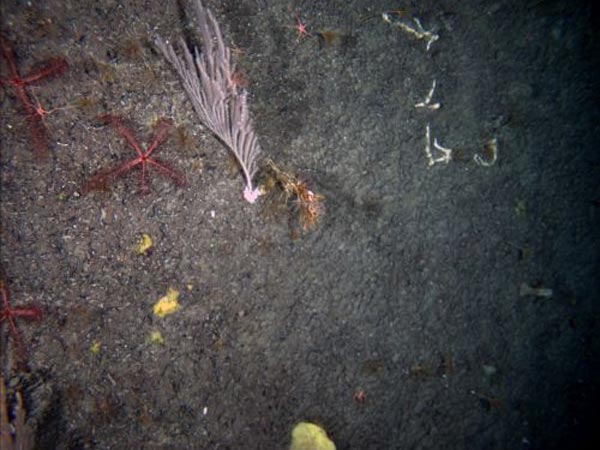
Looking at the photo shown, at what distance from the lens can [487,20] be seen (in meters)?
3.36

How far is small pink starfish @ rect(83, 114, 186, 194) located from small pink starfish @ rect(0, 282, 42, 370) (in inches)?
33.8

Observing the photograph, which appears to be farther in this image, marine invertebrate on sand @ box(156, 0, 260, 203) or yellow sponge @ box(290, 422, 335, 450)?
yellow sponge @ box(290, 422, 335, 450)

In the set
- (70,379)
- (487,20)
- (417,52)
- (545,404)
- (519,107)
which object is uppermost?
(487,20)

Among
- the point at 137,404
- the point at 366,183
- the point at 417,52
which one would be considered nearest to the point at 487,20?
the point at 417,52

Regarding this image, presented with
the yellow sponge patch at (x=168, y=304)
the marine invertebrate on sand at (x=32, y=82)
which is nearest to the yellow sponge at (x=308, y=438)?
the yellow sponge patch at (x=168, y=304)

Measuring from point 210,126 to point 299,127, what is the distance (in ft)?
2.21

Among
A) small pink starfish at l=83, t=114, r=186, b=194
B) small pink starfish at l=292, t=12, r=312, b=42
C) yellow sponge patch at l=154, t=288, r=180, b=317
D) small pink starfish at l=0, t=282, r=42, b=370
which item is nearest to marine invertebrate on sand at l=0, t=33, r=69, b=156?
small pink starfish at l=83, t=114, r=186, b=194

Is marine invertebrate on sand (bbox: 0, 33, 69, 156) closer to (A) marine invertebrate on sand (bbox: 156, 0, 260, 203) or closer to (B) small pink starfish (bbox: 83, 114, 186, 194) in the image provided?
(B) small pink starfish (bbox: 83, 114, 186, 194)

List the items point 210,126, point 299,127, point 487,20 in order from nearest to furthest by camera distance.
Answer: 1. point 210,126
2. point 299,127
3. point 487,20

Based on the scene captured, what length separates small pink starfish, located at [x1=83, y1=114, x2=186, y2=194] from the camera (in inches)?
111

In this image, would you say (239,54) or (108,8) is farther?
(239,54)

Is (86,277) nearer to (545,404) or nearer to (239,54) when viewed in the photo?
(239,54)

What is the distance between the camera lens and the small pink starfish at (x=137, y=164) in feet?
9.23

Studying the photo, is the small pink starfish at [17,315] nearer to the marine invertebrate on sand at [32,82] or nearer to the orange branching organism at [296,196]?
the marine invertebrate on sand at [32,82]
